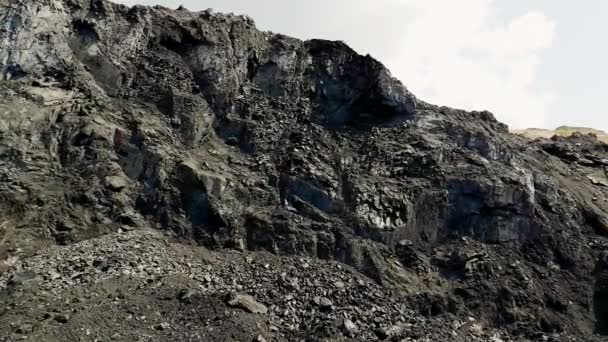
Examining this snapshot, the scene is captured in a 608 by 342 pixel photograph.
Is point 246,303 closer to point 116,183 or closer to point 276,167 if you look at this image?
point 116,183

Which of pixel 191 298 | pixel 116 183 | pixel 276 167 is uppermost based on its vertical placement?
pixel 276 167

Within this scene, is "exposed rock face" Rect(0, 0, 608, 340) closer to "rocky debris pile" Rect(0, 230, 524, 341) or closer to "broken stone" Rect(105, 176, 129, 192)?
"broken stone" Rect(105, 176, 129, 192)

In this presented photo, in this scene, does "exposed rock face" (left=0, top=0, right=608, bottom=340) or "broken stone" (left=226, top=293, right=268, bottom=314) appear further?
"exposed rock face" (left=0, top=0, right=608, bottom=340)

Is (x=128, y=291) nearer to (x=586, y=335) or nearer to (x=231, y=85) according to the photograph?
(x=231, y=85)

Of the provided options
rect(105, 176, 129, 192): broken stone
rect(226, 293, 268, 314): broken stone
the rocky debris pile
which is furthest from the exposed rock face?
rect(226, 293, 268, 314): broken stone

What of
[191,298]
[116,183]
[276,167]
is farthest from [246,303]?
[276,167]

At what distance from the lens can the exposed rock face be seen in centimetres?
1944

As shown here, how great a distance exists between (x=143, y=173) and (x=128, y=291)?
5.54m

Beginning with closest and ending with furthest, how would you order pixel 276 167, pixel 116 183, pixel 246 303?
pixel 246 303, pixel 116 183, pixel 276 167

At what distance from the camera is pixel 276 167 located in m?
22.6

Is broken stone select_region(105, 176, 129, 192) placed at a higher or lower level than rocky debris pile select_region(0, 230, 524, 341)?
higher

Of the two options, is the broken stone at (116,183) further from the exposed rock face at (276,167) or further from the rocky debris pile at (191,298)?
the rocky debris pile at (191,298)

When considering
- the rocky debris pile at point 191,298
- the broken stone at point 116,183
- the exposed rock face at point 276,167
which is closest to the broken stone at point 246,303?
the rocky debris pile at point 191,298

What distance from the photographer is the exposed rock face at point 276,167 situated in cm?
1944
